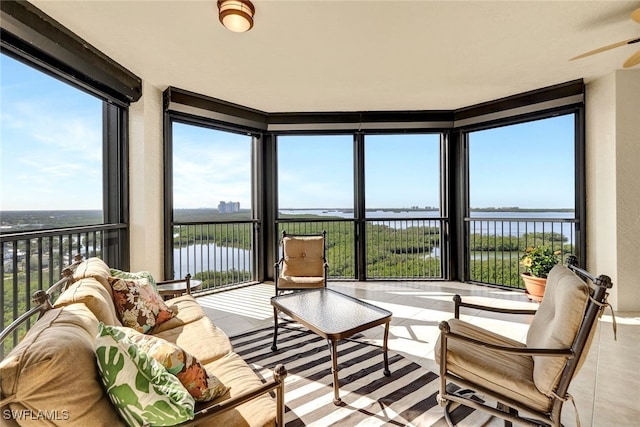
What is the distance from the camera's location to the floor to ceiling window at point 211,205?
4.08 meters

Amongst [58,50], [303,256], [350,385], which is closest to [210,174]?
[303,256]

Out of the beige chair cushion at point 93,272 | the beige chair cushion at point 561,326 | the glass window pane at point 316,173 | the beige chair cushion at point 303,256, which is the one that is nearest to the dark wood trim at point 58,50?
the beige chair cushion at point 93,272

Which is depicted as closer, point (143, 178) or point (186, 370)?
point (186, 370)

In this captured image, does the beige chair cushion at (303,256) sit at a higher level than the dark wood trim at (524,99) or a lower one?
lower

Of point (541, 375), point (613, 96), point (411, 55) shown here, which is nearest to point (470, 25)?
point (411, 55)

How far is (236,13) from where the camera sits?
6.87 ft

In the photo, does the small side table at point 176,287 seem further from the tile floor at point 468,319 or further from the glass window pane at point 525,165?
the glass window pane at point 525,165

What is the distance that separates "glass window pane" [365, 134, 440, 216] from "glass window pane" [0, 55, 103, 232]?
348 centimetres

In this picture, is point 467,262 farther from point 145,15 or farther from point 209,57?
point 145,15

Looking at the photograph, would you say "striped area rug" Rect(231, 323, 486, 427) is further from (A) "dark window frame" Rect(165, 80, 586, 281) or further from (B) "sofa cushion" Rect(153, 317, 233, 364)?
(A) "dark window frame" Rect(165, 80, 586, 281)

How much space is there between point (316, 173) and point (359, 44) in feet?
8.06

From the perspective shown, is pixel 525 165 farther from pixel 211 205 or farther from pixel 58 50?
pixel 58 50

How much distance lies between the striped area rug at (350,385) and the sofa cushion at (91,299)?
1.11 m

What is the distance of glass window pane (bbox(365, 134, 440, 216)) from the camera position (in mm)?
4895
